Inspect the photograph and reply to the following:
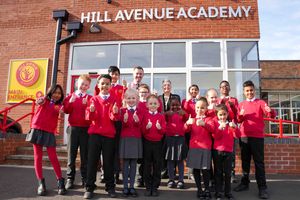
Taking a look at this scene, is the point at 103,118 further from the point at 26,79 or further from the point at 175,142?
the point at 26,79

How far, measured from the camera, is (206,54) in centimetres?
763

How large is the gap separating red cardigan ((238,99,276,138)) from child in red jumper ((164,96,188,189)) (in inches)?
37.8

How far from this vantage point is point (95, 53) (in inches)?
320

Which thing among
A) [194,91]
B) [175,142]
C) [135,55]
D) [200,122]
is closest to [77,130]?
[175,142]

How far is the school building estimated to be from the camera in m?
7.52

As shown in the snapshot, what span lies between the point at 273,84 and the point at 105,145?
18.7m

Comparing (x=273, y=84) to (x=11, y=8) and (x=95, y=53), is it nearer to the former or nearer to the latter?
(x=95, y=53)

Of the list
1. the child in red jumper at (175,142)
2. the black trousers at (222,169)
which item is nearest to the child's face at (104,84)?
the child in red jumper at (175,142)

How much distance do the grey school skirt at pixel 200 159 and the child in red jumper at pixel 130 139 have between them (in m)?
0.76

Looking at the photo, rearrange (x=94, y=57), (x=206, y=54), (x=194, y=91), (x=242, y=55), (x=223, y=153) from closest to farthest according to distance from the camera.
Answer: (x=223, y=153) < (x=194, y=91) < (x=242, y=55) < (x=206, y=54) < (x=94, y=57)

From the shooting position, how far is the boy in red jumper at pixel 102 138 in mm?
3591

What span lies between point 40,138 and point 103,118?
102 centimetres

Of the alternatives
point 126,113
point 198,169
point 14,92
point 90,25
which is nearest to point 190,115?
point 198,169

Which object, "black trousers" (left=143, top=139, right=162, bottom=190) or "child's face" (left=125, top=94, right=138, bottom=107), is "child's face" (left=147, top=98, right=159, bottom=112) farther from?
"black trousers" (left=143, top=139, right=162, bottom=190)
